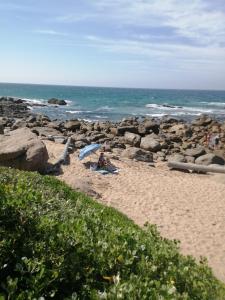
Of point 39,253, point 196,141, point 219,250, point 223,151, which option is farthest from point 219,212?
point 196,141

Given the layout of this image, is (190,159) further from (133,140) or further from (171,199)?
(171,199)

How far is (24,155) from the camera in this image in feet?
46.0

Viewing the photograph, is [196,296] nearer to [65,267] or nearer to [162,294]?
[162,294]

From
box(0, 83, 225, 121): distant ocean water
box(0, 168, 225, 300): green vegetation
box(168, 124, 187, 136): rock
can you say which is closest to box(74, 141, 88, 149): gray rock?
box(168, 124, 187, 136): rock

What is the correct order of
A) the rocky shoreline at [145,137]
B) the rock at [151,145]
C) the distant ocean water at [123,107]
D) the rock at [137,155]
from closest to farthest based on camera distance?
the rock at [137,155] < the rocky shoreline at [145,137] < the rock at [151,145] < the distant ocean water at [123,107]

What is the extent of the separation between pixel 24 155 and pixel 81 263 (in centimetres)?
1092

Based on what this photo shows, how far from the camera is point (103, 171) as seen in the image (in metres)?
15.1

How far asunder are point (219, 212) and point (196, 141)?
18548 millimetres

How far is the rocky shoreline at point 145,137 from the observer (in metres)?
20.4

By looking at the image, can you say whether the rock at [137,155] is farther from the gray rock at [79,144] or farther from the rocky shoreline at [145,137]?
the gray rock at [79,144]

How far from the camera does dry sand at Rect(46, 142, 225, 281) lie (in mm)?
10155

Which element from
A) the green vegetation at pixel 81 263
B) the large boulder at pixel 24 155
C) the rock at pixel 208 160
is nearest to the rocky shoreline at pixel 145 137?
the rock at pixel 208 160

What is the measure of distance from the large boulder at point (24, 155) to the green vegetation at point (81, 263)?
979 cm

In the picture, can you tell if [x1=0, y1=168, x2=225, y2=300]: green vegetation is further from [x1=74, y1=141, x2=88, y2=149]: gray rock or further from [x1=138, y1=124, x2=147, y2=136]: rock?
[x1=138, y1=124, x2=147, y2=136]: rock
